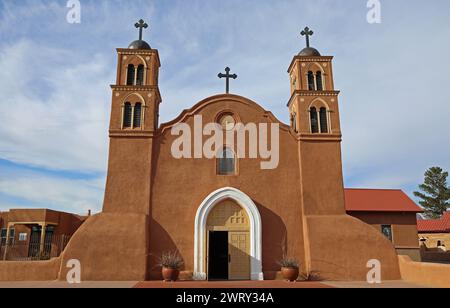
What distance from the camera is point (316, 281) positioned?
15594 mm

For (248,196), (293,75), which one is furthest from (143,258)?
(293,75)

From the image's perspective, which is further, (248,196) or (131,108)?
(131,108)

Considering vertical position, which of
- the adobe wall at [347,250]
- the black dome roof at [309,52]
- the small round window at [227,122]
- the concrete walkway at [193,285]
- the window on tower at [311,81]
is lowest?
the concrete walkway at [193,285]

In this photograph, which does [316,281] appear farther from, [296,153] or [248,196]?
[296,153]

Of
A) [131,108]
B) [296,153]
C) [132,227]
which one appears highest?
[131,108]

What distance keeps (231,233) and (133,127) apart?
22.8 feet

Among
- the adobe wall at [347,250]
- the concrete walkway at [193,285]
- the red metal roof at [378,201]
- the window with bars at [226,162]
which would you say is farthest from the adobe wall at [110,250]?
the red metal roof at [378,201]

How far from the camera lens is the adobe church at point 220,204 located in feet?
51.7

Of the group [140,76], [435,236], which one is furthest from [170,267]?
[435,236]

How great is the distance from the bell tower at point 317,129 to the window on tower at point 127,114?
8.38 m

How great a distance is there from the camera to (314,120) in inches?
731

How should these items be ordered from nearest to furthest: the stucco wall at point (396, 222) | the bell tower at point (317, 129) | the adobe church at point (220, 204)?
the adobe church at point (220, 204) < the bell tower at point (317, 129) < the stucco wall at point (396, 222)

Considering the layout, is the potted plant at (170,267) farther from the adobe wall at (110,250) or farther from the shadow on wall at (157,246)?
the adobe wall at (110,250)
